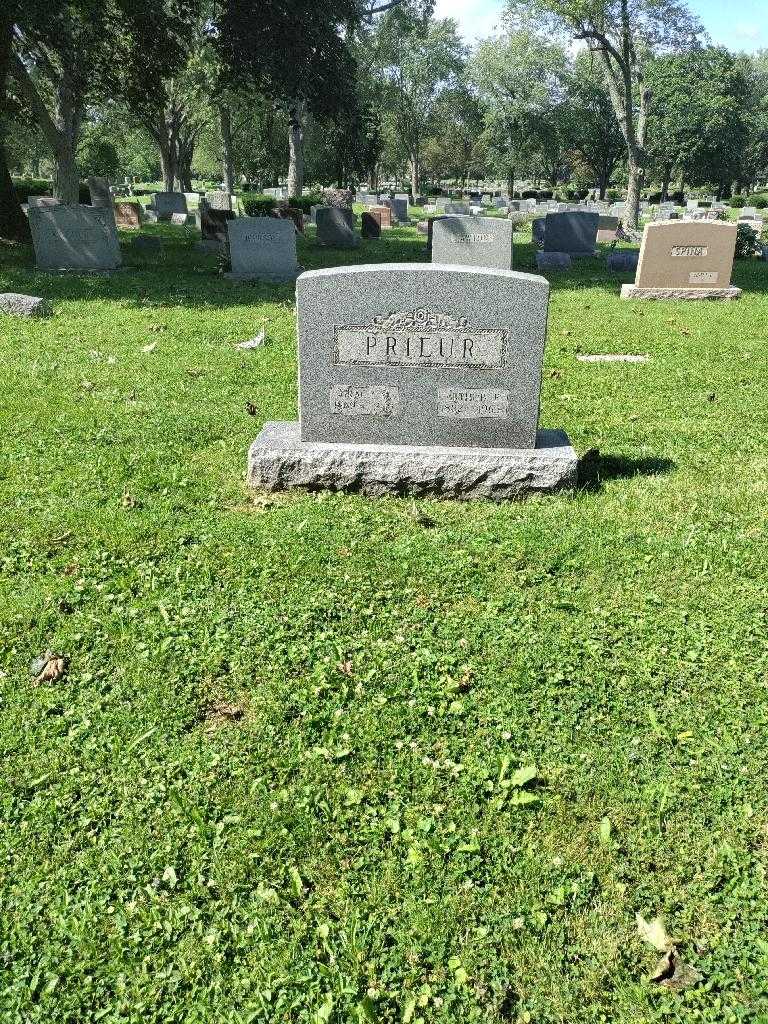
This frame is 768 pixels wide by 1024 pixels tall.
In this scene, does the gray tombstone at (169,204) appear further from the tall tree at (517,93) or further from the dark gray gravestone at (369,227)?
the tall tree at (517,93)

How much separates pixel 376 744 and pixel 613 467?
3.45 metres

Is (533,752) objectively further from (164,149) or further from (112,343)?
(164,149)

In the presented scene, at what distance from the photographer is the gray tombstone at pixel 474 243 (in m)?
14.2

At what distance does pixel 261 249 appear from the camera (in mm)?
14375

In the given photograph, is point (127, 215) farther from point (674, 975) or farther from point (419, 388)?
point (674, 975)

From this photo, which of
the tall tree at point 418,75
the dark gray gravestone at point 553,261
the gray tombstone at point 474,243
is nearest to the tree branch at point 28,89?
the gray tombstone at point 474,243

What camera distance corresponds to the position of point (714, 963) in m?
2.26

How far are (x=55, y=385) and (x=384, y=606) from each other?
5167 millimetres

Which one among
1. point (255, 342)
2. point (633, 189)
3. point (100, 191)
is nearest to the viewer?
point (255, 342)

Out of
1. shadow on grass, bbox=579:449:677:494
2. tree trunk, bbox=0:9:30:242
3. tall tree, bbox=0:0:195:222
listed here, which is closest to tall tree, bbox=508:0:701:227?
tall tree, bbox=0:0:195:222

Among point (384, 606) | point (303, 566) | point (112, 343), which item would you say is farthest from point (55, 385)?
point (384, 606)

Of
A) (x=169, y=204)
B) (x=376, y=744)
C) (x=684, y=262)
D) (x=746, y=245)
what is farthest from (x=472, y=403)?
(x=169, y=204)

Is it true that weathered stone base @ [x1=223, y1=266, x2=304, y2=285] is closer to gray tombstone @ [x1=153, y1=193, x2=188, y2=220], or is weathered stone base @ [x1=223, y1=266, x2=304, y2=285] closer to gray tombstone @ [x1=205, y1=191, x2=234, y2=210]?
gray tombstone @ [x1=153, y1=193, x2=188, y2=220]

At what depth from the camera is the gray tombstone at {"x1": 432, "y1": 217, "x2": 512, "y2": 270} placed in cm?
1416
